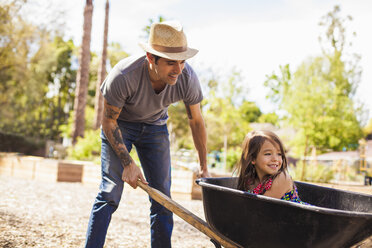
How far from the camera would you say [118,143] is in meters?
2.56

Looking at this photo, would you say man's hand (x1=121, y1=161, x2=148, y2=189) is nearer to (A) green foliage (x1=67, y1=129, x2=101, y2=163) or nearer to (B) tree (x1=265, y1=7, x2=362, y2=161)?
(A) green foliage (x1=67, y1=129, x2=101, y2=163)

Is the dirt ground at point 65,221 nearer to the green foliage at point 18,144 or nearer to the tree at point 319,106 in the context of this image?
the tree at point 319,106

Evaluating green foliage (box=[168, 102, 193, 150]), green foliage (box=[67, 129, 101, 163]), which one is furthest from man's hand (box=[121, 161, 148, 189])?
green foliage (box=[168, 102, 193, 150])

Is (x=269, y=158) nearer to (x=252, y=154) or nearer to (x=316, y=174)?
(x=252, y=154)

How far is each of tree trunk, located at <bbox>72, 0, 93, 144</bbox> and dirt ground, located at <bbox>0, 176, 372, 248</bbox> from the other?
5.93 metres

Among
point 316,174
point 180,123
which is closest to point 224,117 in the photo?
point 180,123

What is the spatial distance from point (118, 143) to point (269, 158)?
40.5 inches

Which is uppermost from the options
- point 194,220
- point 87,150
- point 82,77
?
point 82,77

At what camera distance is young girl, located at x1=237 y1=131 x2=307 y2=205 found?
6.97 ft

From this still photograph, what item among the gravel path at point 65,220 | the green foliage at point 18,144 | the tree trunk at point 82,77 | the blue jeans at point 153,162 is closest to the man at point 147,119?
the blue jeans at point 153,162

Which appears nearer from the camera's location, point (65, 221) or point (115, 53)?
point (65, 221)

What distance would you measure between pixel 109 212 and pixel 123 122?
0.69 meters

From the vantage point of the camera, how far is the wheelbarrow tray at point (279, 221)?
5.33 ft

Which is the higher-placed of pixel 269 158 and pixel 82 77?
pixel 82 77
